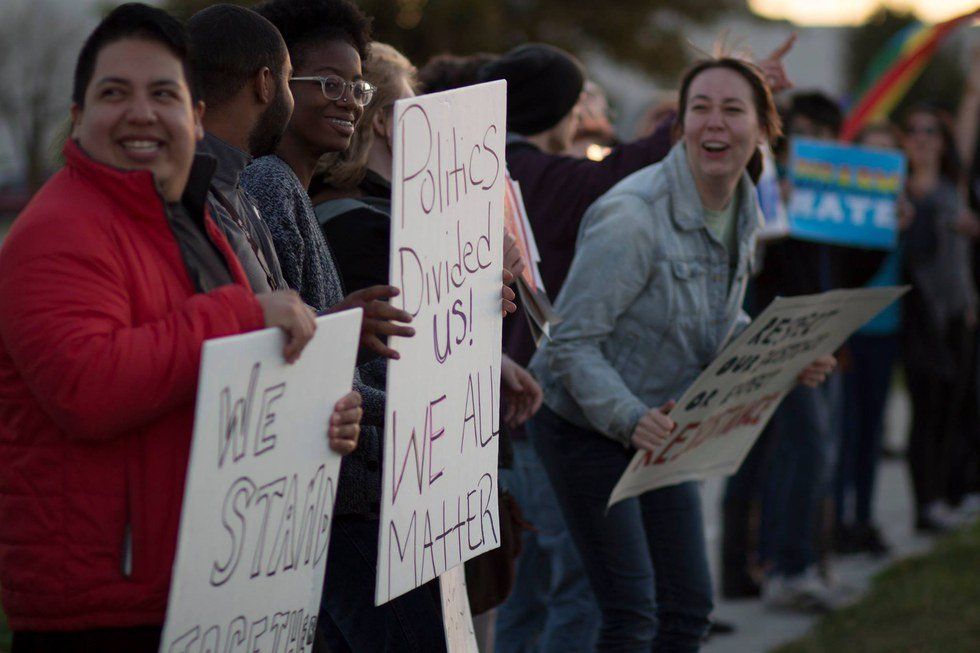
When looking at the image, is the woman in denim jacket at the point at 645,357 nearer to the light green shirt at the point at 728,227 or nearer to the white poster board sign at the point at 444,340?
the light green shirt at the point at 728,227

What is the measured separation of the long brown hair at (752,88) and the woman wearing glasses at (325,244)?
1.48 meters

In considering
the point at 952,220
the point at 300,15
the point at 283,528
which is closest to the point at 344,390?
the point at 283,528

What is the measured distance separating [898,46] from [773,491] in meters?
6.87

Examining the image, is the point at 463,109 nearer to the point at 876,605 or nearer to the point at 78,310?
the point at 78,310

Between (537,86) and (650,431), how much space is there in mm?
1508

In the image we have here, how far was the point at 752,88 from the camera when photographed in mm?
4336

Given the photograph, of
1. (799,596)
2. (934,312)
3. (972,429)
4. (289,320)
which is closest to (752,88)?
(289,320)

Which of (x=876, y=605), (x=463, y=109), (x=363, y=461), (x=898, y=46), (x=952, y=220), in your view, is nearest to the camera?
(x=463, y=109)

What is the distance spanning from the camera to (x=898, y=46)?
12.3 m

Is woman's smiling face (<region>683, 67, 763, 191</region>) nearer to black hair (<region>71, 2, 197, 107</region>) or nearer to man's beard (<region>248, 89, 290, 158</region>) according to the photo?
man's beard (<region>248, 89, 290, 158</region>)

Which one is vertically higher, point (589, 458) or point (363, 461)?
point (363, 461)

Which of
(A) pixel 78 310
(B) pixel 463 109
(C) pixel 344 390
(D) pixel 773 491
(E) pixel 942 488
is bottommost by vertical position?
(E) pixel 942 488

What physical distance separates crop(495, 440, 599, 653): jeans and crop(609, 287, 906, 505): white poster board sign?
630 millimetres

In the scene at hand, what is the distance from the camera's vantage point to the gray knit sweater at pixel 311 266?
9.80 ft
